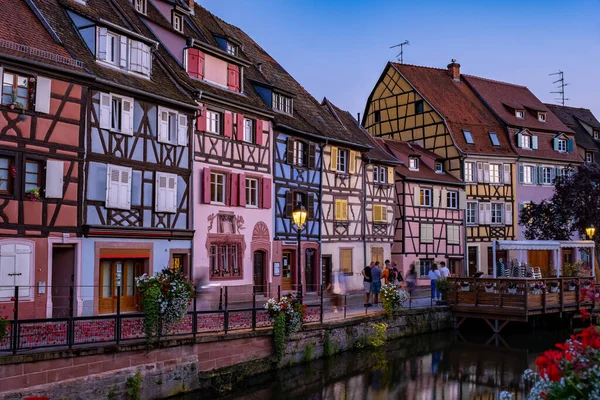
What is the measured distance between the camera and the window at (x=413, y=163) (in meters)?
39.9

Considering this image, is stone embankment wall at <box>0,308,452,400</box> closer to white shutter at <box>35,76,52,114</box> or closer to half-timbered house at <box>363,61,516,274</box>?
white shutter at <box>35,76,52,114</box>

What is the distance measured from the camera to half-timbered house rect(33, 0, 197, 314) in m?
19.5

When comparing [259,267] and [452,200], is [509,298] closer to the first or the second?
[259,267]

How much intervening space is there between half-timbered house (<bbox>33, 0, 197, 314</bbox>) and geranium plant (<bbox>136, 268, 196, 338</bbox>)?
332 centimetres

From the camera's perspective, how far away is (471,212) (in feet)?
141

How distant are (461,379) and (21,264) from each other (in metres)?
12.2

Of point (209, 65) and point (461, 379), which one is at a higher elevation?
point (209, 65)

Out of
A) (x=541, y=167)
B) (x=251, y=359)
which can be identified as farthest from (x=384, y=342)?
(x=541, y=167)

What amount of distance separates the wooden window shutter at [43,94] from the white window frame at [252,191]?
974 cm

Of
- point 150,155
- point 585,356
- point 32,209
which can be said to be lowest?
point 585,356

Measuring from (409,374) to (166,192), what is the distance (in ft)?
30.8

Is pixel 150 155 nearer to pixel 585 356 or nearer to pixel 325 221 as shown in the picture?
pixel 325 221

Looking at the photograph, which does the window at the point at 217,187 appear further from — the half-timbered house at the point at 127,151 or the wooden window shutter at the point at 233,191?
the half-timbered house at the point at 127,151

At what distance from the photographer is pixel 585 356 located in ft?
17.8
